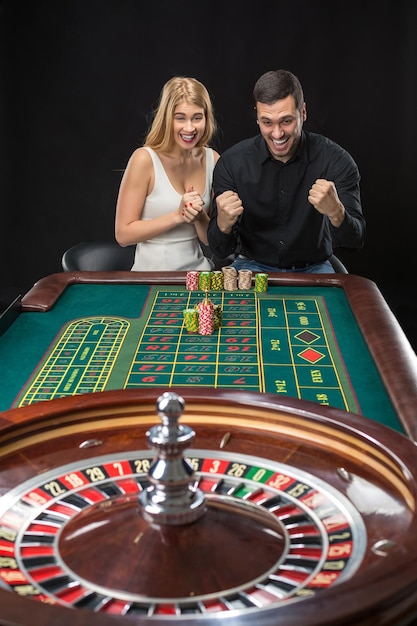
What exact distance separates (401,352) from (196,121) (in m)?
2.00

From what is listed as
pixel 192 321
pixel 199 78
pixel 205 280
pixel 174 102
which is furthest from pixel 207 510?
pixel 199 78

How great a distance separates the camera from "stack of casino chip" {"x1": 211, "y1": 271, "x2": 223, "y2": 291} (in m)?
3.01

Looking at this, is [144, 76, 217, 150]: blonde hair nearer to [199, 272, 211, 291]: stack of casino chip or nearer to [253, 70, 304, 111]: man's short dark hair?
[253, 70, 304, 111]: man's short dark hair

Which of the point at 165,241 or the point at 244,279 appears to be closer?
the point at 244,279

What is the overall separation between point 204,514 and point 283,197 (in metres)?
3.06

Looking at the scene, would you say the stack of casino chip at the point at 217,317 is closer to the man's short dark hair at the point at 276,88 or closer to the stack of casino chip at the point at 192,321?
the stack of casino chip at the point at 192,321

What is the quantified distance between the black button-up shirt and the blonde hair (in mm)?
248

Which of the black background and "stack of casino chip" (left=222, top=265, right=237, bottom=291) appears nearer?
"stack of casino chip" (left=222, top=265, right=237, bottom=291)

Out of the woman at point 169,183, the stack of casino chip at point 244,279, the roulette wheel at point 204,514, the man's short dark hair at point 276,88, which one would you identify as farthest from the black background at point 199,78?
the roulette wheel at point 204,514

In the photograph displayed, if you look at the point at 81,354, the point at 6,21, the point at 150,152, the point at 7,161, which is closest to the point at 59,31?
the point at 6,21

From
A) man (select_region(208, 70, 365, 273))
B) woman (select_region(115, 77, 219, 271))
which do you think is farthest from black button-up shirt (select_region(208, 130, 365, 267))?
woman (select_region(115, 77, 219, 271))

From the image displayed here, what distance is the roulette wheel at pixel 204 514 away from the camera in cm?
87

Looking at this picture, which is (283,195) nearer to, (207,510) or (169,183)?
(169,183)

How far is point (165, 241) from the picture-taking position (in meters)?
4.02
